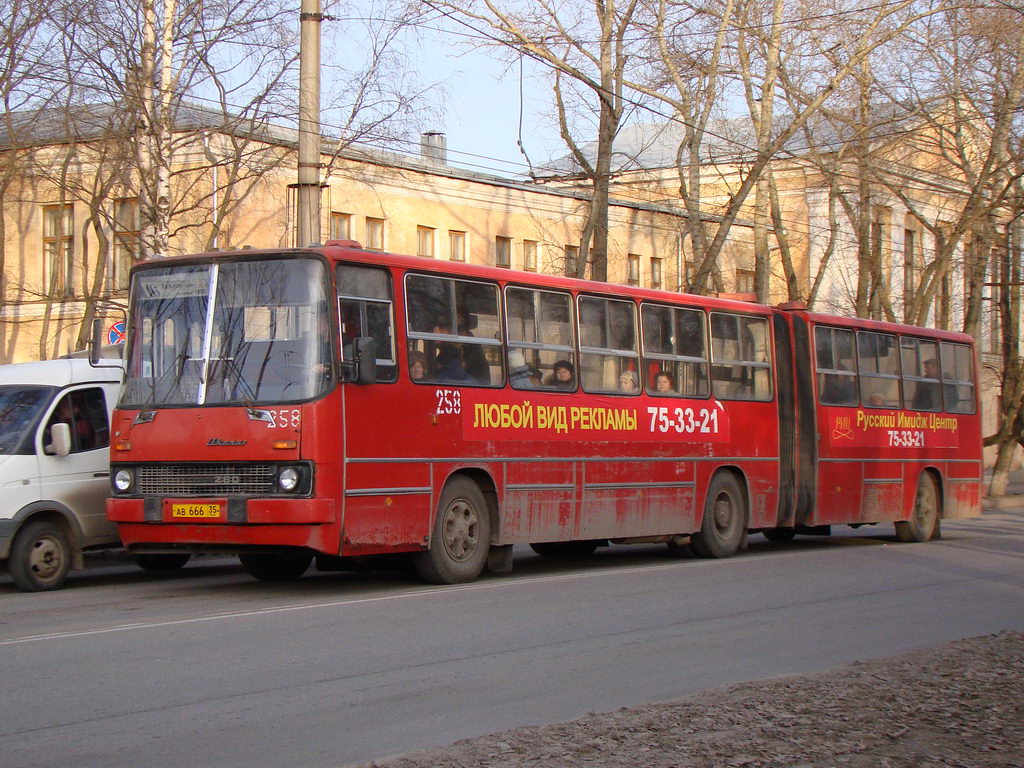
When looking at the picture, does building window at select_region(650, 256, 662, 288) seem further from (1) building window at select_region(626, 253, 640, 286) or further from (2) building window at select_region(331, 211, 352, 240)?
(2) building window at select_region(331, 211, 352, 240)

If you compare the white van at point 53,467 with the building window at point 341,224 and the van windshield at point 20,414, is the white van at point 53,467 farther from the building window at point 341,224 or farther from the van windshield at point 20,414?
the building window at point 341,224

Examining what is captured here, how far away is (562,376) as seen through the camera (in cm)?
1473

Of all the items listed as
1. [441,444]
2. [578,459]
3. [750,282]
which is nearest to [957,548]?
[578,459]

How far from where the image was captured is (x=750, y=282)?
4638 centimetres

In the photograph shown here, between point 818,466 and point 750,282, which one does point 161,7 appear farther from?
point 750,282

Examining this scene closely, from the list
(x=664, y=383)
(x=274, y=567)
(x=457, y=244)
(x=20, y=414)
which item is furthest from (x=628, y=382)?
(x=457, y=244)

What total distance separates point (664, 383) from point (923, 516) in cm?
677

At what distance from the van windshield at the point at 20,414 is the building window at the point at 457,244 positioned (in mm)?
24370

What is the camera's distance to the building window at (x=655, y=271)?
1741 inches

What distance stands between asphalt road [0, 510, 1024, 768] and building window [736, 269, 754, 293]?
29.5 metres

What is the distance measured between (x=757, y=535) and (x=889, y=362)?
450cm

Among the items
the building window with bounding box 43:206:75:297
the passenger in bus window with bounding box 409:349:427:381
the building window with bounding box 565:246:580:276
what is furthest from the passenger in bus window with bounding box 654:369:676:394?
the building window with bounding box 43:206:75:297

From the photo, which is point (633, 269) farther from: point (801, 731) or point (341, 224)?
point (801, 731)

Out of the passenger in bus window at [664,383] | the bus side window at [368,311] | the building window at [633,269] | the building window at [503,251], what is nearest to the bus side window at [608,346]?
the passenger in bus window at [664,383]
